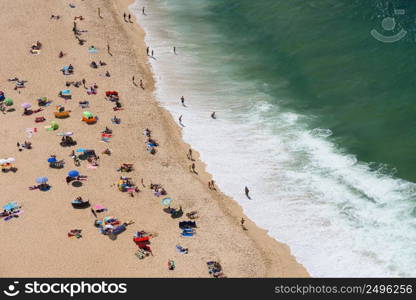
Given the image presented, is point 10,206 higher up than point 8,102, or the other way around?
point 8,102

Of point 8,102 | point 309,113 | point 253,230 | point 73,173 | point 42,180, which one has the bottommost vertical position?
point 253,230

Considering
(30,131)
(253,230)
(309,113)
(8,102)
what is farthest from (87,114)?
(309,113)

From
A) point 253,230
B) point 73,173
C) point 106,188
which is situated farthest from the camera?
point 106,188

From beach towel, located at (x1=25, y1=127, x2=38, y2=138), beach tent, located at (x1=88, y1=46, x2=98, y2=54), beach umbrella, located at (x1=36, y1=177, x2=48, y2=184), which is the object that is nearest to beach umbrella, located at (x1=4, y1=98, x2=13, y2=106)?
beach towel, located at (x1=25, y1=127, x2=38, y2=138)

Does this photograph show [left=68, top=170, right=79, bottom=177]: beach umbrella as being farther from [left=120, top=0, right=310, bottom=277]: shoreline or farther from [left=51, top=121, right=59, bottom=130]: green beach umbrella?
[left=120, top=0, right=310, bottom=277]: shoreline

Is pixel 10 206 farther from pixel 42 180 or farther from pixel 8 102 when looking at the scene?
pixel 8 102

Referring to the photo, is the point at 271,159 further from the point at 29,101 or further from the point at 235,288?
the point at 29,101

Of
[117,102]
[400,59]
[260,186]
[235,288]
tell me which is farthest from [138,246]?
[400,59]
